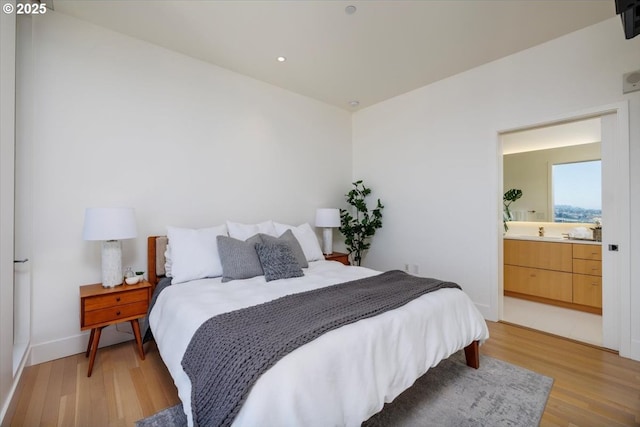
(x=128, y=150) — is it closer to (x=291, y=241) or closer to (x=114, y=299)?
(x=114, y=299)

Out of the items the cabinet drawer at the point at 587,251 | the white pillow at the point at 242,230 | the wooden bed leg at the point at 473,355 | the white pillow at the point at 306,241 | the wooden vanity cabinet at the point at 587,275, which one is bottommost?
the wooden bed leg at the point at 473,355

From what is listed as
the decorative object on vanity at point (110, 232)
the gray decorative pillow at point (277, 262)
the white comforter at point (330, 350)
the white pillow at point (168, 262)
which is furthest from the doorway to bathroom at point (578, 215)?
the decorative object on vanity at point (110, 232)

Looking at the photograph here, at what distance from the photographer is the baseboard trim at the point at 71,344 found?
227 cm

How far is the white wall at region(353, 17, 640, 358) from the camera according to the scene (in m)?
2.52

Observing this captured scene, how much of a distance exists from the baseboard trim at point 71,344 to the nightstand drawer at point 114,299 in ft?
1.86

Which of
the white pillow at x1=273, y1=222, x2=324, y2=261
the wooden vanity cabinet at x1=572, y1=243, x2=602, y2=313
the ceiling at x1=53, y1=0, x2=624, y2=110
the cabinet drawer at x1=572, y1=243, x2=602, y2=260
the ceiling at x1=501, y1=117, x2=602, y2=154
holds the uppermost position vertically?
the ceiling at x1=53, y1=0, x2=624, y2=110

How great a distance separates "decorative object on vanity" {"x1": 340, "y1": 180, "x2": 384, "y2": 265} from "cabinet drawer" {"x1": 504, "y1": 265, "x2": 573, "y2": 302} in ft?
6.90

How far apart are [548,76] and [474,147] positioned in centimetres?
91

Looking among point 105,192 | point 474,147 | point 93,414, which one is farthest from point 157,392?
point 474,147

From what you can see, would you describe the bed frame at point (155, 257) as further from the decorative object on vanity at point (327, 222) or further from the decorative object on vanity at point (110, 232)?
the decorative object on vanity at point (327, 222)

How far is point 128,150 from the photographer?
8.78 ft

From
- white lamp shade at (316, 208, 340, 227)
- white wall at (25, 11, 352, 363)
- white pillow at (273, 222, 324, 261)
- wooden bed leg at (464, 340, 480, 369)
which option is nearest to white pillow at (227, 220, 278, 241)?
white pillow at (273, 222, 324, 261)

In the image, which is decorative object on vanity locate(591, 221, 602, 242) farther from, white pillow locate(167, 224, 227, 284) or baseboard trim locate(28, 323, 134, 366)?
baseboard trim locate(28, 323, 134, 366)

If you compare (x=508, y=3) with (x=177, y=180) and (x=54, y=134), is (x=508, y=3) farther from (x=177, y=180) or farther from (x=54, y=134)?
(x=54, y=134)
